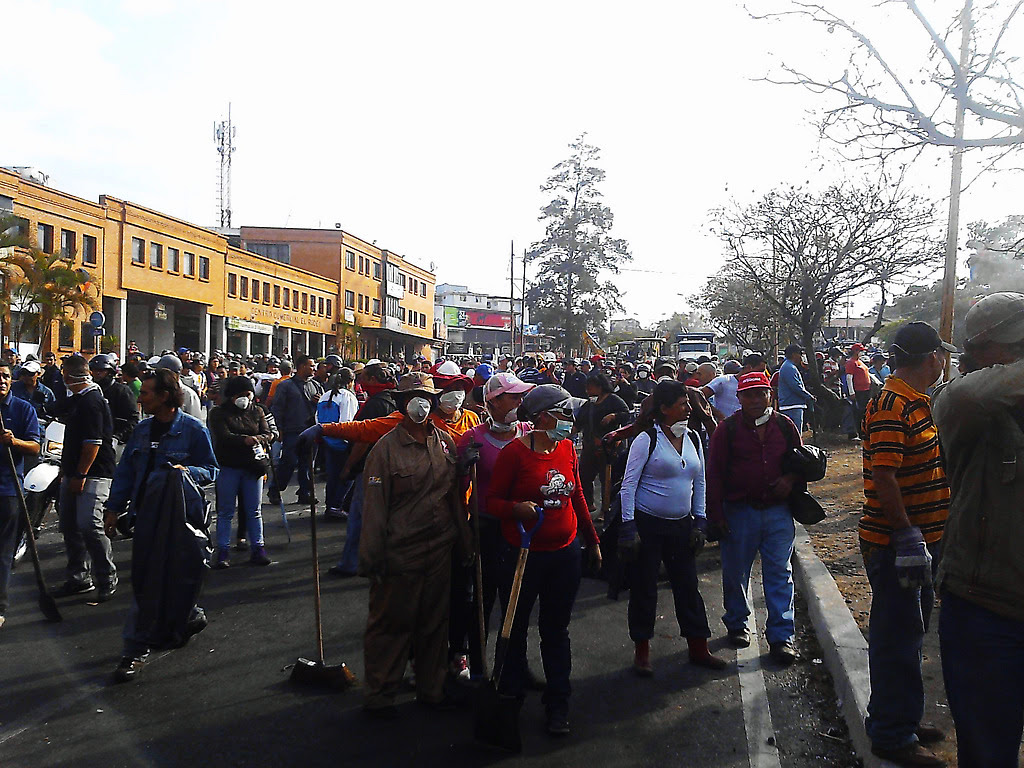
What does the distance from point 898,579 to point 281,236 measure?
204 feet

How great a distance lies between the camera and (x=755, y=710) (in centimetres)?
495

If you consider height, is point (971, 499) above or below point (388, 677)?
above

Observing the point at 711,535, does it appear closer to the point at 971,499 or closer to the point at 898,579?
the point at 898,579

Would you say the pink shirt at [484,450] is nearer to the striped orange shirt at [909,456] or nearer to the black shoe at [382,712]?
the black shoe at [382,712]

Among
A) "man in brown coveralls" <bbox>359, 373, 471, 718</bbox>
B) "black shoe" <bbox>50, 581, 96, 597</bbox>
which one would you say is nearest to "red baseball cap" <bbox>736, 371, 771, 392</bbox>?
"man in brown coveralls" <bbox>359, 373, 471, 718</bbox>

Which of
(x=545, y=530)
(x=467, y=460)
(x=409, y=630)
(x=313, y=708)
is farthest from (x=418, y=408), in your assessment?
(x=313, y=708)

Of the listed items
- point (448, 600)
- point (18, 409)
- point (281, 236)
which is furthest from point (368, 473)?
point (281, 236)

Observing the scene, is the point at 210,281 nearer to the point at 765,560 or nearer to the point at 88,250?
the point at 88,250

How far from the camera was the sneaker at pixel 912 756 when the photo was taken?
3.94 meters

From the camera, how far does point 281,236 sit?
2447 inches

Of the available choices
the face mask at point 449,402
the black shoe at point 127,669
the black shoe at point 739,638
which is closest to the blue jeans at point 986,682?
the face mask at point 449,402

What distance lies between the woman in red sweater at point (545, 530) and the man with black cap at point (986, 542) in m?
2.07

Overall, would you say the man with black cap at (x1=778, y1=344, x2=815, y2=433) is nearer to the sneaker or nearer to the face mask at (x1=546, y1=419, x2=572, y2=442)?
the face mask at (x1=546, y1=419, x2=572, y2=442)

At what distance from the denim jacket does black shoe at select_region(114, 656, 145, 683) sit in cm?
104
